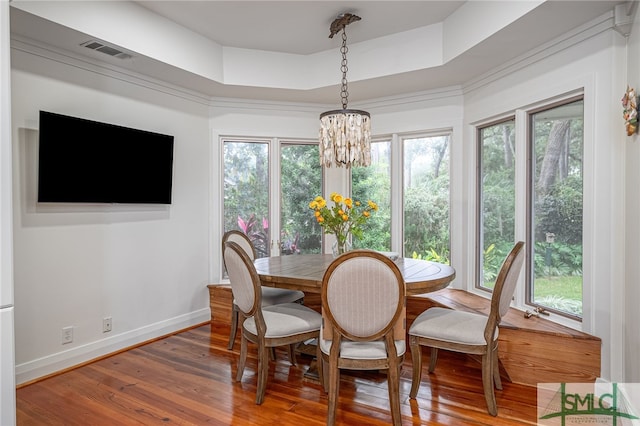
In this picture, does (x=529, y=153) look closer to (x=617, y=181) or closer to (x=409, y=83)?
(x=617, y=181)

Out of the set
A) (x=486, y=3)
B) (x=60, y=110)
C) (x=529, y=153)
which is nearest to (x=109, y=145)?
(x=60, y=110)

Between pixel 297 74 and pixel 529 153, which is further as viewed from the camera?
pixel 297 74

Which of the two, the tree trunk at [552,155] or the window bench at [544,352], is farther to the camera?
the tree trunk at [552,155]

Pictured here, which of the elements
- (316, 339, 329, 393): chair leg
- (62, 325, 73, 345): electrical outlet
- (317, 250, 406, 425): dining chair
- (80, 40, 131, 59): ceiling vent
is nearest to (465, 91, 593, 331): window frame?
(317, 250, 406, 425): dining chair

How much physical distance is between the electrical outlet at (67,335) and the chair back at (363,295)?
2246 millimetres

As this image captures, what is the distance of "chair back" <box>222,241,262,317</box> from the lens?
2469mm

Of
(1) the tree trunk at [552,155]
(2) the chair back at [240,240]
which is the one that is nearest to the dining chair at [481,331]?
(1) the tree trunk at [552,155]

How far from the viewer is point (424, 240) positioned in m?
4.30

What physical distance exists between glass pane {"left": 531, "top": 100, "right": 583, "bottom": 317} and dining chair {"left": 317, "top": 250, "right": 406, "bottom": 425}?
5.12 feet

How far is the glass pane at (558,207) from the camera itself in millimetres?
2822

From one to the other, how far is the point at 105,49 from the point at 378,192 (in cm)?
305

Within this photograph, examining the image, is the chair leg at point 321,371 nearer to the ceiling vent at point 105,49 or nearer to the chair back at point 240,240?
the chair back at point 240,240

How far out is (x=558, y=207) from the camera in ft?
9.77

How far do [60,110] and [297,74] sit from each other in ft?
7.24
